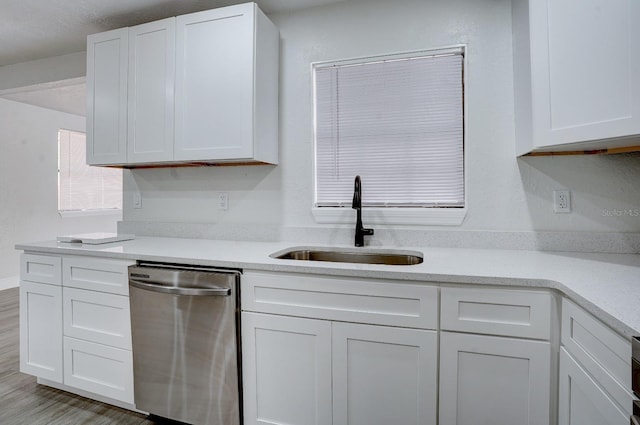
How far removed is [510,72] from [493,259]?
3.26 feet

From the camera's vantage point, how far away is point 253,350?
161 cm

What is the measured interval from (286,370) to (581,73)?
1.64 m

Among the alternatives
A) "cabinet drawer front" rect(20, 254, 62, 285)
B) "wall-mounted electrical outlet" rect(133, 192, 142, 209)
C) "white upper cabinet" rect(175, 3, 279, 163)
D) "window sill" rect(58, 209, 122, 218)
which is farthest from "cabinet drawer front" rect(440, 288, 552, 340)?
"window sill" rect(58, 209, 122, 218)

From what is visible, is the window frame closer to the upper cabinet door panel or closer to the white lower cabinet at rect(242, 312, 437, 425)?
the white lower cabinet at rect(242, 312, 437, 425)

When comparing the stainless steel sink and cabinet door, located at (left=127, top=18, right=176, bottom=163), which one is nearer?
the stainless steel sink

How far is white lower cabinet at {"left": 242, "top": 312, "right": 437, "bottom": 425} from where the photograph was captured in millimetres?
1403

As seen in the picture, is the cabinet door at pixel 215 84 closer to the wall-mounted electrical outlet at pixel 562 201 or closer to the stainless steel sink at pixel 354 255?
the stainless steel sink at pixel 354 255

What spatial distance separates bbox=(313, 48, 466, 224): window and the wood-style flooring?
1.53 metres

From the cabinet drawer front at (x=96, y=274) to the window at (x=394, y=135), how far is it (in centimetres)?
109

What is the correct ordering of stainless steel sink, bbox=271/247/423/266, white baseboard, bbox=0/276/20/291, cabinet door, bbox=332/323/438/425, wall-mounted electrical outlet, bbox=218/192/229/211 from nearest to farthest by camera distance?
cabinet door, bbox=332/323/438/425 → stainless steel sink, bbox=271/247/423/266 → wall-mounted electrical outlet, bbox=218/192/229/211 → white baseboard, bbox=0/276/20/291

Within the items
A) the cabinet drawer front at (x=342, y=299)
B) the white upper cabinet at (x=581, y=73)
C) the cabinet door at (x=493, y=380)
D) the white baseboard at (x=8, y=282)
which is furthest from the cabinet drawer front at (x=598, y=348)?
the white baseboard at (x=8, y=282)

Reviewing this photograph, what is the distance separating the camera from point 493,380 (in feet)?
4.33

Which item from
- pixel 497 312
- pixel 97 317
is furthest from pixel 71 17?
pixel 497 312

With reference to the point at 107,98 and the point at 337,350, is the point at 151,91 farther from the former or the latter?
the point at 337,350
